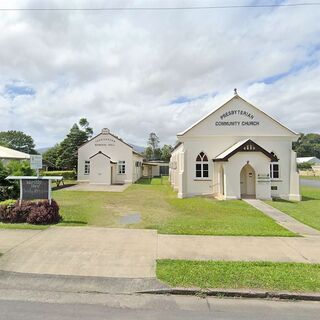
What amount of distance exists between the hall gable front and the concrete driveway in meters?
14.4

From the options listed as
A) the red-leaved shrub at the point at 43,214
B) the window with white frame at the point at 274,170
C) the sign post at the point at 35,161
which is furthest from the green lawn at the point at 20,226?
the window with white frame at the point at 274,170

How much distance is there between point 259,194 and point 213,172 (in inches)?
151

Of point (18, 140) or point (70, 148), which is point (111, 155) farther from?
point (18, 140)

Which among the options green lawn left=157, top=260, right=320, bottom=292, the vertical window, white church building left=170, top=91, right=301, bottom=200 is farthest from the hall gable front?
the vertical window

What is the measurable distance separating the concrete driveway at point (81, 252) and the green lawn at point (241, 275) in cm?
59

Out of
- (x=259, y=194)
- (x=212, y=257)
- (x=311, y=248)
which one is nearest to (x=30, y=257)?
(x=212, y=257)

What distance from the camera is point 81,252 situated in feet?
26.9

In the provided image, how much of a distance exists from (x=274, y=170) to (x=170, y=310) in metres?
20.3

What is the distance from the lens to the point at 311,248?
8.96 metres

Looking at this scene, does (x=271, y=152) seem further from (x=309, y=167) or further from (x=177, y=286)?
(x=309, y=167)

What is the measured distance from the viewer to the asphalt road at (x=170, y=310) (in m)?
5.01

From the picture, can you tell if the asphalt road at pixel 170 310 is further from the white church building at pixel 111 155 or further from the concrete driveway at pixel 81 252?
the white church building at pixel 111 155

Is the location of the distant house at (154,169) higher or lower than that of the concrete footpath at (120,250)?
higher

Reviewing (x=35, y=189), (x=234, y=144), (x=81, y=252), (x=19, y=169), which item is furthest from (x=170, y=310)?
(x=234, y=144)
